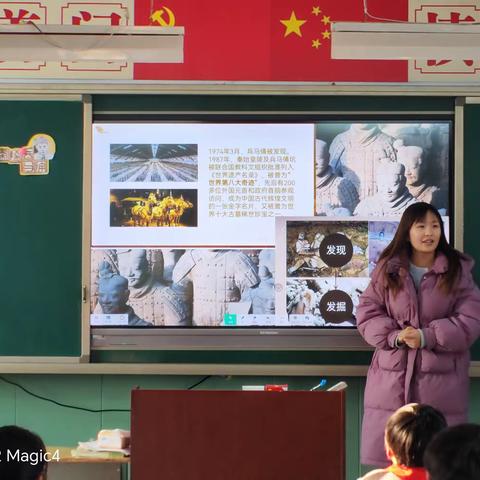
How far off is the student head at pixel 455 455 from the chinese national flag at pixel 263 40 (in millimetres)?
2888

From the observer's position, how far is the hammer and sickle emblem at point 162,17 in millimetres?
4434

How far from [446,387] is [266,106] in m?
1.71

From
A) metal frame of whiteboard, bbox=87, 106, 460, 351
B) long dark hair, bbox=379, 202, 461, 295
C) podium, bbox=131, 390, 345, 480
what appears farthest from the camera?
metal frame of whiteboard, bbox=87, 106, 460, 351

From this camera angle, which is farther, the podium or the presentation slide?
the presentation slide

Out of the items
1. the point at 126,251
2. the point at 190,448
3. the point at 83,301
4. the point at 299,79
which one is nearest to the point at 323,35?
the point at 299,79

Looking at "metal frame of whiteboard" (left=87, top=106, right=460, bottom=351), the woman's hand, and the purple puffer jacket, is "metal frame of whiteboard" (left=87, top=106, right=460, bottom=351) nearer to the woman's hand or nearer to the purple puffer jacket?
the purple puffer jacket

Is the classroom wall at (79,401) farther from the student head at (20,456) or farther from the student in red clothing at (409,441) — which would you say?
the student head at (20,456)

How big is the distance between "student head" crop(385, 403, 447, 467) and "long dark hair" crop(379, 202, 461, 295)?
1436mm

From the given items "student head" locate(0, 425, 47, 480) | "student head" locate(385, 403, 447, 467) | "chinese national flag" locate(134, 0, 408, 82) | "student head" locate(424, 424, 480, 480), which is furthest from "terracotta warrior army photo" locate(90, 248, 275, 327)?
"student head" locate(424, 424, 480, 480)

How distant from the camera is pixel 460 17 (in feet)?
14.5

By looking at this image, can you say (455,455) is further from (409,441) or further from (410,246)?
(410,246)

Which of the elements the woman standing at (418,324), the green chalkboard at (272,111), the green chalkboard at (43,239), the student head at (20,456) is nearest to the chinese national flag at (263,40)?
the green chalkboard at (272,111)

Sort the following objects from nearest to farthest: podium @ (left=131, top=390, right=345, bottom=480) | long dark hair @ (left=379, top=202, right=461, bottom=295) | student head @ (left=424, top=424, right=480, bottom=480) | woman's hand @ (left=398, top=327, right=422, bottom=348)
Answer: student head @ (left=424, top=424, right=480, bottom=480), podium @ (left=131, top=390, right=345, bottom=480), woman's hand @ (left=398, top=327, right=422, bottom=348), long dark hair @ (left=379, top=202, right=461, bottom=295)

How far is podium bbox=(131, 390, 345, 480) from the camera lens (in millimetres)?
2344
